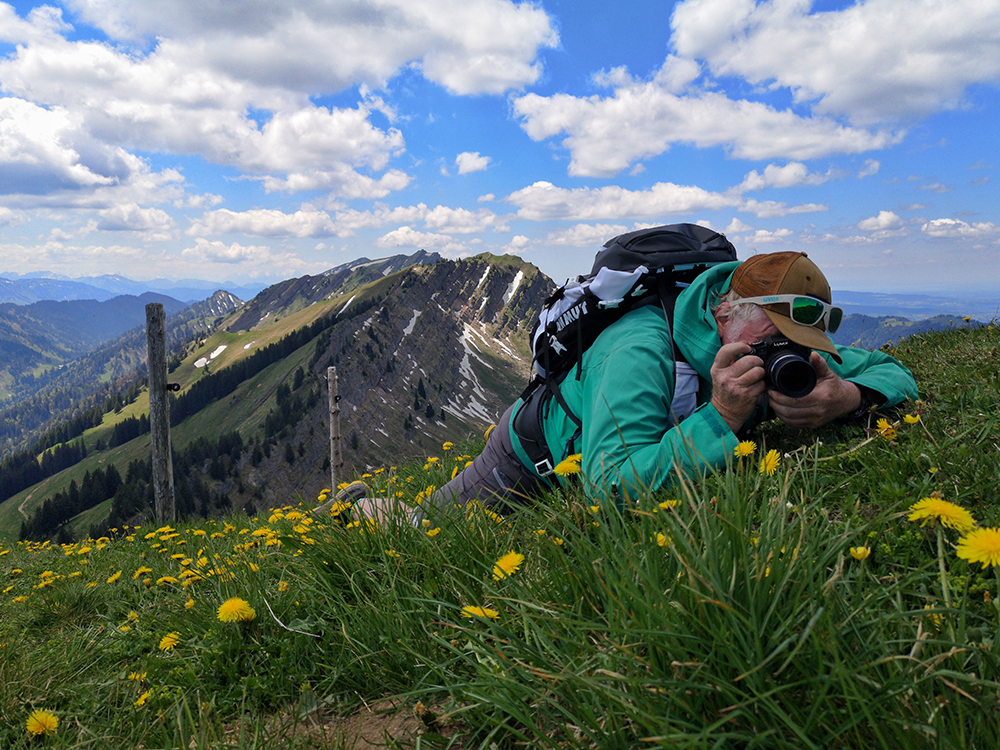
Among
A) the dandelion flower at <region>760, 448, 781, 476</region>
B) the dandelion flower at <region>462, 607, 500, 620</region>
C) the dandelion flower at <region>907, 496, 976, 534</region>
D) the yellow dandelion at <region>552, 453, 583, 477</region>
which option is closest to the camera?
the dandelion flower at <region>907, 496, 976, 534</region>

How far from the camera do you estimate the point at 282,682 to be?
8.09ft

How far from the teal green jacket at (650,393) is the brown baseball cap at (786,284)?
22cm

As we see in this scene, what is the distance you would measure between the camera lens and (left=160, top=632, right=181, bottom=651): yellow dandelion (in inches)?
139

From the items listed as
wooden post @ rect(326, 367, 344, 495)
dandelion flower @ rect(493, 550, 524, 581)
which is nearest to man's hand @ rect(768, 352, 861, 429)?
dandelion flower @ rect(493, 550, 524, 581)

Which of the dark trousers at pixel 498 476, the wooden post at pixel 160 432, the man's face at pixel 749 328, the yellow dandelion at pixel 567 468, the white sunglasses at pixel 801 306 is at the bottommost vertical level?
the wooden post at pixel 160 432

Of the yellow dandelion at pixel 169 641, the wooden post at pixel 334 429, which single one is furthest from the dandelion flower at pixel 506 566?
the wooden post at pixel 334 429

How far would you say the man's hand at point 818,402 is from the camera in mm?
3183

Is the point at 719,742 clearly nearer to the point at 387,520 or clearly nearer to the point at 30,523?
the point at 387,520

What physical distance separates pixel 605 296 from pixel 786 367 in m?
1.27

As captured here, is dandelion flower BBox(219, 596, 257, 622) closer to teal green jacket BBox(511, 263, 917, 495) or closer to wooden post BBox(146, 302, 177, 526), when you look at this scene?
teal green jacket BBox(511, 263, 917, 495)

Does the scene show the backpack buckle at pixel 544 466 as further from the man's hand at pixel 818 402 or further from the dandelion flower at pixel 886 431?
the dandelion flower at pixel 886 431

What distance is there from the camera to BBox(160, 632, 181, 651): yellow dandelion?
2819mm

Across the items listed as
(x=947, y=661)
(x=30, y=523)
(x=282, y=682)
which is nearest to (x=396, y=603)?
(x=282, y=682)

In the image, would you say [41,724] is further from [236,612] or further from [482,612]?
[482,612]
